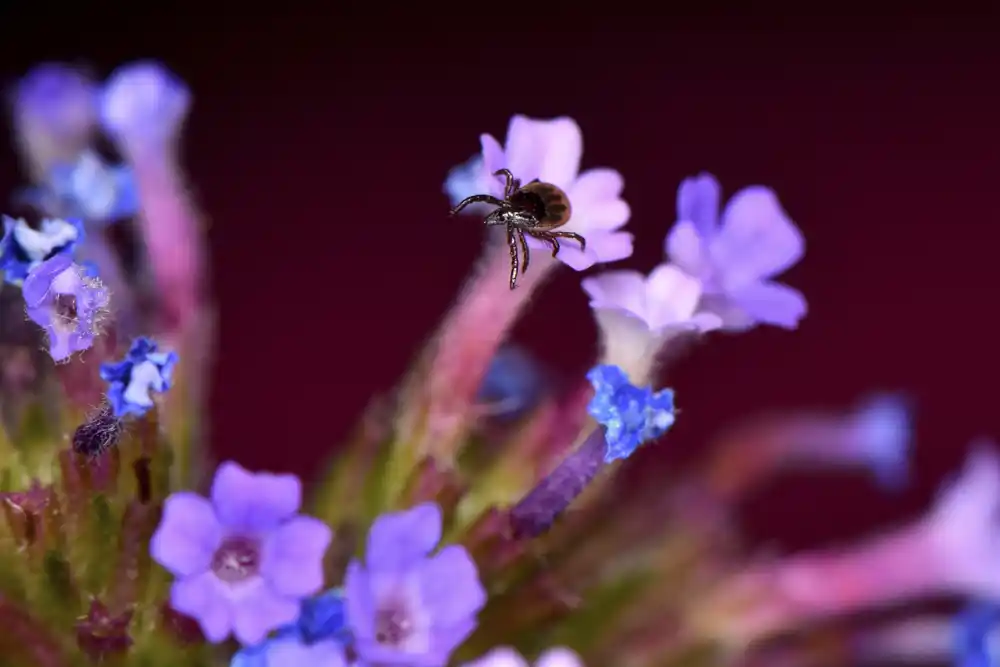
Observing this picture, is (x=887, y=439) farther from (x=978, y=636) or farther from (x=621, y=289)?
(x=621, y=289)

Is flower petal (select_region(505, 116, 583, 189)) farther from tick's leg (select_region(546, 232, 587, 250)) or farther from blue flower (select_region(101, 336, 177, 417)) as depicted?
blue flower (select_region(101, 336, 177, 417))

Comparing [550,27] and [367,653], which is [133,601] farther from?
[550,27]

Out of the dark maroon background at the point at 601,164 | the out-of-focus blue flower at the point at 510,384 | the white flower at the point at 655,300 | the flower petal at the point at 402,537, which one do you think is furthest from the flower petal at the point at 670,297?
the dark maroon background at the point at 601,164

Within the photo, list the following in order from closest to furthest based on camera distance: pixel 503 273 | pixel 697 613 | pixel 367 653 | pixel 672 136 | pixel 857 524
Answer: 1. pixel 367 653
2. pixel 503 273
3. pixel 697 613
4. pixel 857 524
5. pixel 672 136

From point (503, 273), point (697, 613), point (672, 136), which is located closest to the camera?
point (503, 273)

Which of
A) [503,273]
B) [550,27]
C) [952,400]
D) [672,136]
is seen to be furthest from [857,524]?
[503,273]

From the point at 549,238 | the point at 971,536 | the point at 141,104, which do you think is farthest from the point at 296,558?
the point at 971,536

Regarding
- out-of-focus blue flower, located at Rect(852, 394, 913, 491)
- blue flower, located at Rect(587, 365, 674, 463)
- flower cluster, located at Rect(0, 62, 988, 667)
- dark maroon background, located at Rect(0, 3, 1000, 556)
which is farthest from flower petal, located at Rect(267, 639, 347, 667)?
dark maroon background, located at Rect(0, 3, 1000, 556)
